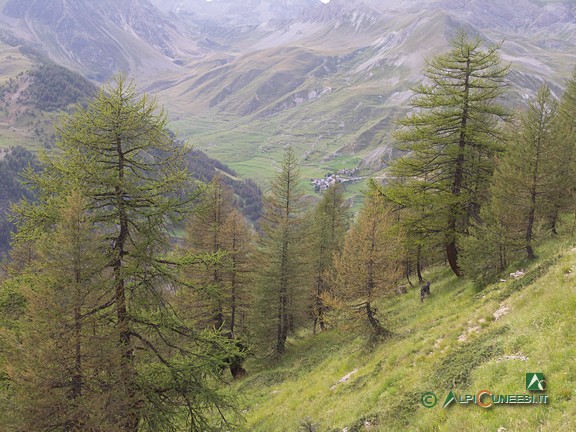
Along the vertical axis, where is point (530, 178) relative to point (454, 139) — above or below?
below

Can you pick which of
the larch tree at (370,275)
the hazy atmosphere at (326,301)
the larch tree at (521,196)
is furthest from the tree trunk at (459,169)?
the larch tree at (370,275)

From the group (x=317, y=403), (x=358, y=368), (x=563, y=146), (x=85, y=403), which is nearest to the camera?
(x=85, y=403)

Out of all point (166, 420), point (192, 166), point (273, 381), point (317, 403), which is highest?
point (192, 166)

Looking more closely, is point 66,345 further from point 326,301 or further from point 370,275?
point 370,275

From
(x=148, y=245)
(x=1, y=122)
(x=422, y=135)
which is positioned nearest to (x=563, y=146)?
(x=422, y=135)

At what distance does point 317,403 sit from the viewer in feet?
57.2

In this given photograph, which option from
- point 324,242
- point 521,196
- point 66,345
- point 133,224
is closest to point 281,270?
point 324,242

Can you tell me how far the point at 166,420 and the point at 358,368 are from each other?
10226mm

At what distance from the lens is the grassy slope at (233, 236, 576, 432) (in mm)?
8859

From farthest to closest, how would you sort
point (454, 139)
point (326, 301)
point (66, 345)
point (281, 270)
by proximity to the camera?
point (281, 270)
point (454, 139)
point (326, 301)
point (66, 345)

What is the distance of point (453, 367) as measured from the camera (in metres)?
12.3

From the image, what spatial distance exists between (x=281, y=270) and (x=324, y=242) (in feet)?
Result: 29.9

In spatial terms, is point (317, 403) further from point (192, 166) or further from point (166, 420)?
point (192, 166)

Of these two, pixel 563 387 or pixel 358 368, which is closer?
pixel 563 387
